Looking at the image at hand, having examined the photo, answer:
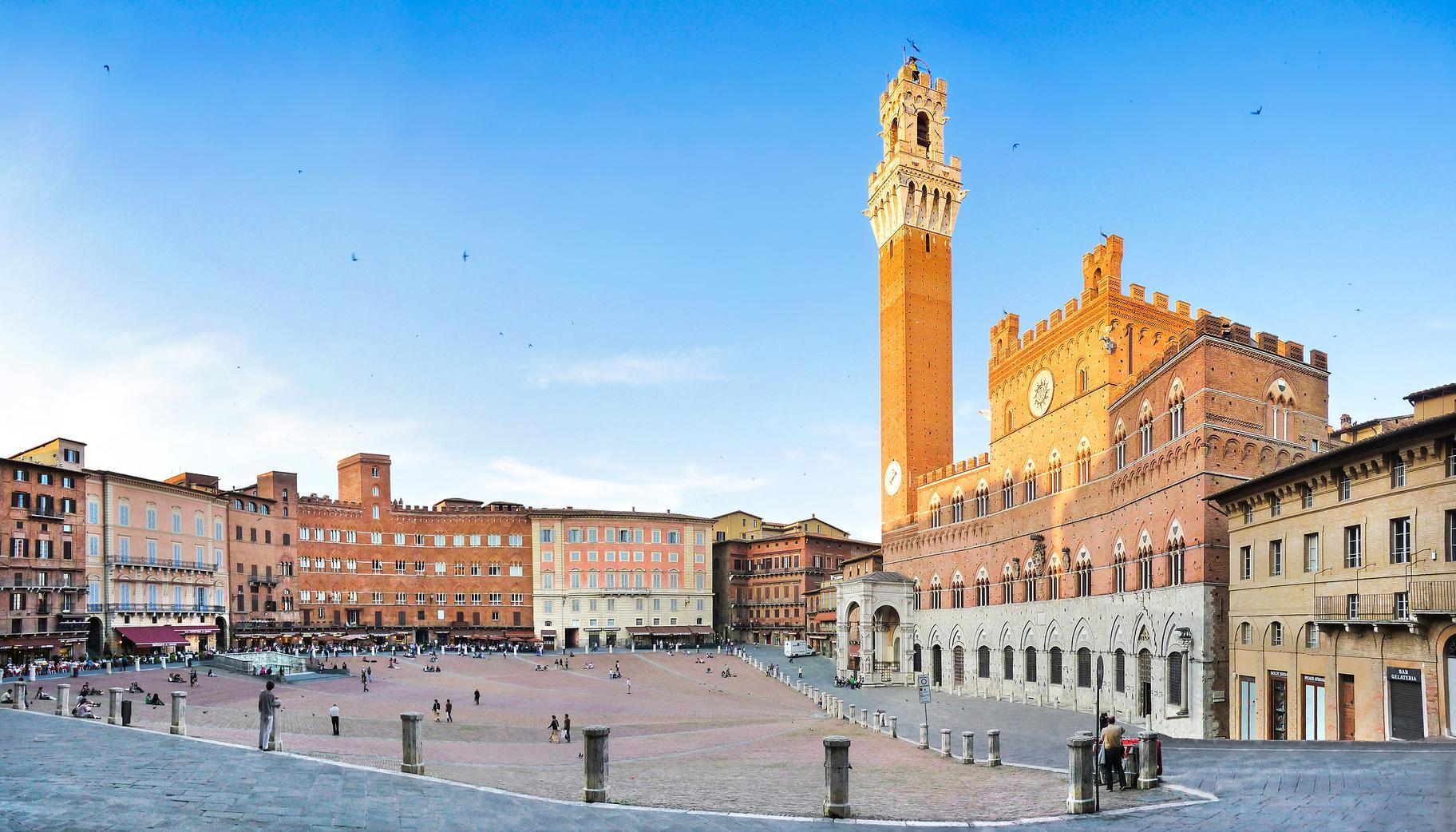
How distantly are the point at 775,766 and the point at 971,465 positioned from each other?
37051mm

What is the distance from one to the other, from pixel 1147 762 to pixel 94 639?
223ft

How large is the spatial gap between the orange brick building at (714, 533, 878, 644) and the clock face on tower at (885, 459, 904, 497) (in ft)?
126

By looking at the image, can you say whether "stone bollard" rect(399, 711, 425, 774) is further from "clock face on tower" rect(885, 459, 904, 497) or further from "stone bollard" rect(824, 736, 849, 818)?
"clock face on tower" rect(885, 459, 904, 497)

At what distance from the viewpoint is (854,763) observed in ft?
93.1

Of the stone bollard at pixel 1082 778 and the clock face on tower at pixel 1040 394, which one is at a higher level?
the clock face on tower at pixel 1040 394

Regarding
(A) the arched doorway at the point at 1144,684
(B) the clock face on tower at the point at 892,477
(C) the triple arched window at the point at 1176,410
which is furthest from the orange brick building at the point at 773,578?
(C) the triple arched window at the point at 1176,410

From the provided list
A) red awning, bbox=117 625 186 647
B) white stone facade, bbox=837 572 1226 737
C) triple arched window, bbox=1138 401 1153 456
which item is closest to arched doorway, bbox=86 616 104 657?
red awning, bbox=117 625 186 647

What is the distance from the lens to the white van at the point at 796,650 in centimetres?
8775

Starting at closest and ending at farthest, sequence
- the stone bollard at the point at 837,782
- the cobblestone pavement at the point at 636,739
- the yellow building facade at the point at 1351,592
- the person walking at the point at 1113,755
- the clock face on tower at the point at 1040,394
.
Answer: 1. the stone bollard at the point at 837,782
2. the person walking at the point at 1113,755
3. the cobblestone pavement at the point at 636,739
4. the yellow building facade at the point at 1351,592
5. the clock face on tower at the point at 1040,394

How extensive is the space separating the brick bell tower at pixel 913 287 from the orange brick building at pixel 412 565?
140ft

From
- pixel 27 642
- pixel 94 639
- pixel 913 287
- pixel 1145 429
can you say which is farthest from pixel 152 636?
pixel 1145 429

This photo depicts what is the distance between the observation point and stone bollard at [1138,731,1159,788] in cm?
1827

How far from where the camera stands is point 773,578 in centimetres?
11431

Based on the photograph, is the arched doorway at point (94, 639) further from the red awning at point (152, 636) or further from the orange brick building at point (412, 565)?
the orange brick building at point (412, 565)
